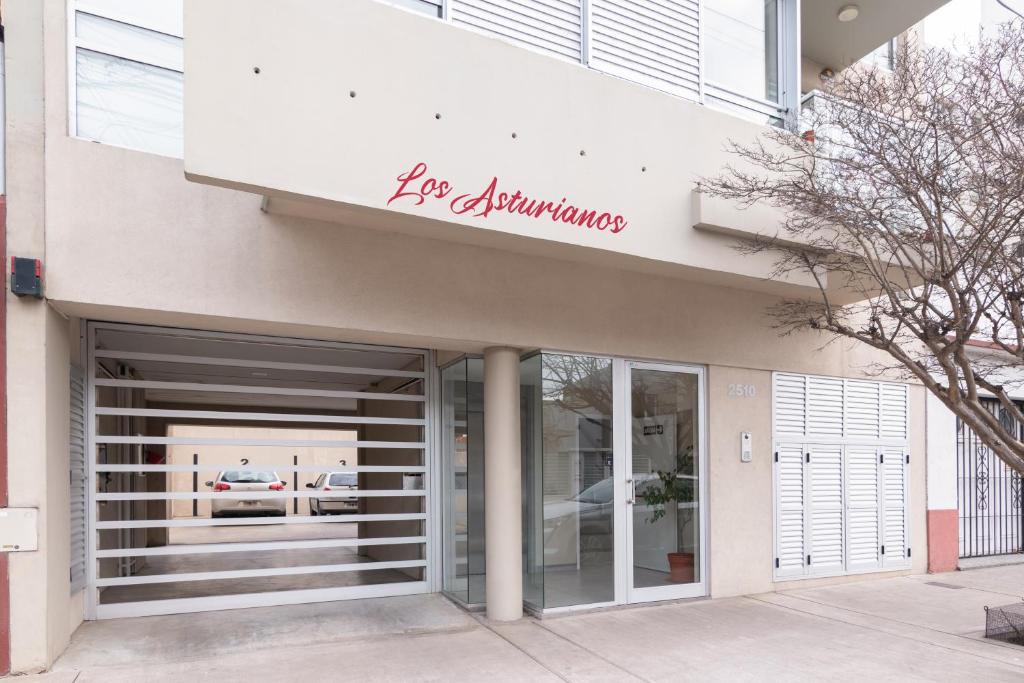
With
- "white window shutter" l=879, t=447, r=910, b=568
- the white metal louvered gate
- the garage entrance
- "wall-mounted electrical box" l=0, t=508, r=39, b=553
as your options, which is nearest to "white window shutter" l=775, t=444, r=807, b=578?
the white metal louvered gate

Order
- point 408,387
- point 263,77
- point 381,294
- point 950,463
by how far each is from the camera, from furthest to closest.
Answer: point 950,463 → point 408,387 → point 381,294 → point 263,77

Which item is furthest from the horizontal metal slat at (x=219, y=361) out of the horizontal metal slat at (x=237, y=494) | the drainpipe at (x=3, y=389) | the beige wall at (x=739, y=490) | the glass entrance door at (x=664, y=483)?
the beige wall at (x=739, y=490)

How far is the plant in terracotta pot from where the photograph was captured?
7.23 meters

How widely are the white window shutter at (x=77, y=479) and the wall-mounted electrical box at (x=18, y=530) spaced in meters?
0.83

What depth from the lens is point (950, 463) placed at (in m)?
9.46

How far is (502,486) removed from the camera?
6.50 metres

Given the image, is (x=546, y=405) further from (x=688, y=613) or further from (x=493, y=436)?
(x=688, y=613)

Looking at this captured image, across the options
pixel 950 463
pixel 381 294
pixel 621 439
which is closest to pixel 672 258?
pixel 621 439

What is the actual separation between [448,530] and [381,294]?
8.71 ft

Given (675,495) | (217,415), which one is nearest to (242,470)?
(217,415)

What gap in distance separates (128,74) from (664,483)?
19.1 feet

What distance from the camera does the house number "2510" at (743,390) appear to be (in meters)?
7.78

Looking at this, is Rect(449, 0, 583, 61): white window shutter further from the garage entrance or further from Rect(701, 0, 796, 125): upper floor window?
the garage entrance

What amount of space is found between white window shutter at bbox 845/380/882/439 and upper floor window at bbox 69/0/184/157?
7490 millimetres
